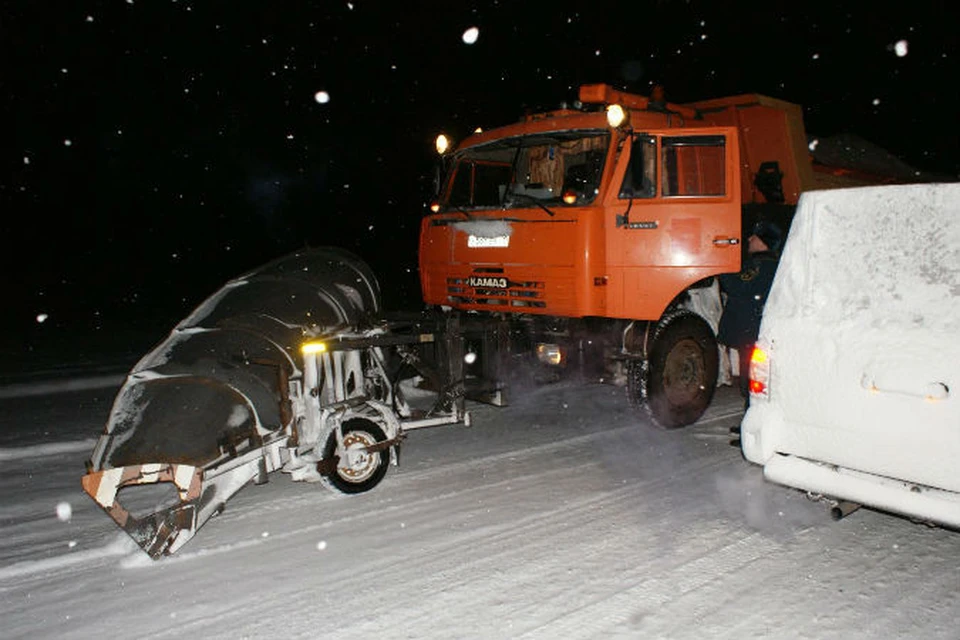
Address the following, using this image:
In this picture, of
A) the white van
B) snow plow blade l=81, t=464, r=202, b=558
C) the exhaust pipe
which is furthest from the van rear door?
snow plow blade l=81, t=464, r=202, b=558

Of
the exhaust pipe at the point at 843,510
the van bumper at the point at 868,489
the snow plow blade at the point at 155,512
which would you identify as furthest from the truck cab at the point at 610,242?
the snow plow blade at the point at 155,512

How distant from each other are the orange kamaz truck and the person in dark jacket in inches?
5.7

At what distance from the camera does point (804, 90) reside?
4694cm

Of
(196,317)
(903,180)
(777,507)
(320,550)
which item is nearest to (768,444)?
(777,507)

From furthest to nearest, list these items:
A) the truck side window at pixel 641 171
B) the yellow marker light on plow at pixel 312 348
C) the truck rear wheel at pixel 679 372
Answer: the truck rear wheel at pixel 679 372
the truck side window at pixel 641 171
the yellow marker light on plow at pixel 312 348

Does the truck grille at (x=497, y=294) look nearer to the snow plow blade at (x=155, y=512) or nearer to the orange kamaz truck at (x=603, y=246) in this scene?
the orange kamaz truck at (x=603, y=246)

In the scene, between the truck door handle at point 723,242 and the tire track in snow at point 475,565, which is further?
the truck door handle at point 723,242

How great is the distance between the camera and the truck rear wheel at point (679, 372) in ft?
21.8

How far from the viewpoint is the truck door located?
6281 mm

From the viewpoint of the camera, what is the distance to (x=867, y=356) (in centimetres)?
373

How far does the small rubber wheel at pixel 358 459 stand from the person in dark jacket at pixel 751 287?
3397mm

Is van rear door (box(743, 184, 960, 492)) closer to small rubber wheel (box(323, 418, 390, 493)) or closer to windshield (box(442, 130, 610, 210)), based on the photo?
windshield (box(442, 130, 610, 210))

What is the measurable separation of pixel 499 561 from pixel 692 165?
4015mm

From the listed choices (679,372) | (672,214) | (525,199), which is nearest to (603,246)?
(672,214)
